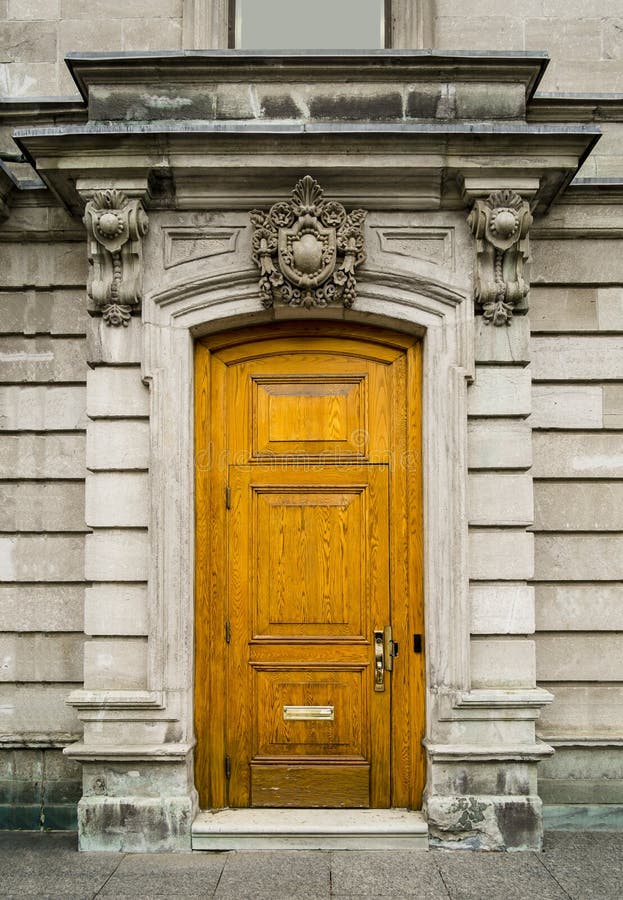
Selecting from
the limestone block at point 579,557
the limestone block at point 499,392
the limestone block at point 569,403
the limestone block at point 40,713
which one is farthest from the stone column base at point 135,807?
the limestone block at point 569,403

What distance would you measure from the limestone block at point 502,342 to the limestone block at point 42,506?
10.4 feet

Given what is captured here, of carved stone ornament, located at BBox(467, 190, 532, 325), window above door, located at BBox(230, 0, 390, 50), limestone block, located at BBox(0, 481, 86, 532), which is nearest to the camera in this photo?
carved stone ornament, located at BBox(467, 190, 532, 325)

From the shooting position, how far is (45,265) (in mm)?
6352

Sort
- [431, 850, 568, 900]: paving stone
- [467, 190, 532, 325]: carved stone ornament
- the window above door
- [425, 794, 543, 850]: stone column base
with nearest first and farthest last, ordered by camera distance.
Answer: [431, 850, 568, 900]: paving stone
[425, 794, 543, 850]: stone column base
[467, 190, 532, 325]: carved stone ornament
the window above door

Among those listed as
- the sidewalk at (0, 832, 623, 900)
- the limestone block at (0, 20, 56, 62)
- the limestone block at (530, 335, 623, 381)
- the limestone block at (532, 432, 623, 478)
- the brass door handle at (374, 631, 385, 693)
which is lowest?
the sidewalk at (0, 832, 623, 900)

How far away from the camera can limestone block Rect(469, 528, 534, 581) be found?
5.79 meters

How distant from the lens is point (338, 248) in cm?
582

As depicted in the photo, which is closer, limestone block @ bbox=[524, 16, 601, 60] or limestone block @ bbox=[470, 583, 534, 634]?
limestone block @ bbox=[470, 583, 534, 634]

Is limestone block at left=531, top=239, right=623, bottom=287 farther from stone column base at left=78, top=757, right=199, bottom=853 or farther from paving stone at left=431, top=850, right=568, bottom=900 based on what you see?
stone column base at left=78, top=757, right=199, bottom=853

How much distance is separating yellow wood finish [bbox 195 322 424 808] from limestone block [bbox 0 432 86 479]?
1.00 metres

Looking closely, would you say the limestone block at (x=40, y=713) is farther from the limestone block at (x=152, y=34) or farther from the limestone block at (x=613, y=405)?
the limestone block at (x=152, y=34)

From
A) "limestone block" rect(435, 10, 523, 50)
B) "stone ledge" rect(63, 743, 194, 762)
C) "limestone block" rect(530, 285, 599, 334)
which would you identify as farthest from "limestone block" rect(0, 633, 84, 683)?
"limestone block" rect(435, 10, 523, 50)

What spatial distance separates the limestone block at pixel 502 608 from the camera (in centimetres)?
575

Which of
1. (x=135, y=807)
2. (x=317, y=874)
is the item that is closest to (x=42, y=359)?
(x=135, y=807)
